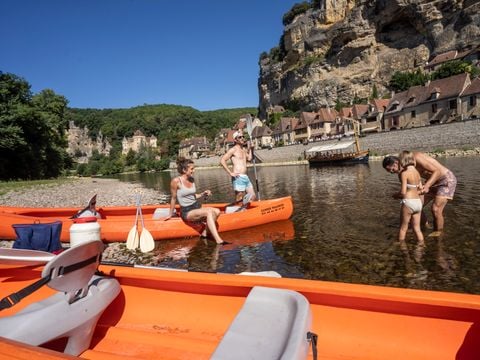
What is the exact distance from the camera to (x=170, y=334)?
3574 mm

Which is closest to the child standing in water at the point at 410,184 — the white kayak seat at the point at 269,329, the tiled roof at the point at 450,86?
the white kayak seat at the point at 269,329

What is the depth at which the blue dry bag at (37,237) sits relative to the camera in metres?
5.86

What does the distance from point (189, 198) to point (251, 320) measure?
613 centimetres

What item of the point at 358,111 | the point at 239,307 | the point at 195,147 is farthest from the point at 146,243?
the point at 195,147

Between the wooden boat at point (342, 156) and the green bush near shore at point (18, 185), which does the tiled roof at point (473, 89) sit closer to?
the wooden boat at point (342, 156)

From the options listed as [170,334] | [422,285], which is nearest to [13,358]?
[170,334]

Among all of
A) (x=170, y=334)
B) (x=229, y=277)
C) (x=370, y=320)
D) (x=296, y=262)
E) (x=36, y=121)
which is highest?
(x=36, y=121)

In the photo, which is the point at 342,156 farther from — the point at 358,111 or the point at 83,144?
the point at 83,144

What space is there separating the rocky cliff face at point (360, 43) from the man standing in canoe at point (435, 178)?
8094 cm

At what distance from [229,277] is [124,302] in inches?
58.4

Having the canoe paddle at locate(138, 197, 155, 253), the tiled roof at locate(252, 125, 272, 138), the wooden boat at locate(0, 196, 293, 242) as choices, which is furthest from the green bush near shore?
the tiled roof at locate(252, 125, 272, 138)

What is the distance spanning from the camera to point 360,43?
294ft

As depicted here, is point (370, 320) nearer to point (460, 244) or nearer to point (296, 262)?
point (296, 262)

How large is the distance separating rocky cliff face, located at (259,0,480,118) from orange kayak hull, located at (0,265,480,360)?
8651 centimetres
